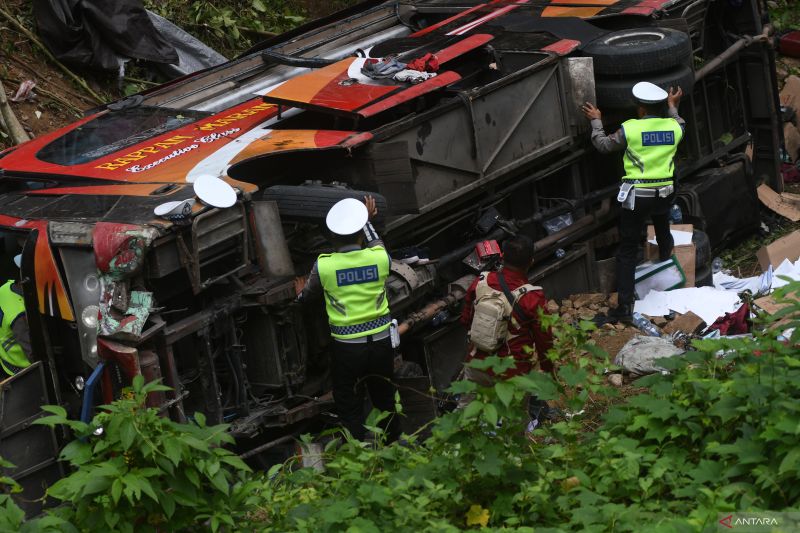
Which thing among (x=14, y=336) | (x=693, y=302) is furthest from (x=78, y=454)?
(x=693, y=302)

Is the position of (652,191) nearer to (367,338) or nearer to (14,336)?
(367,338)

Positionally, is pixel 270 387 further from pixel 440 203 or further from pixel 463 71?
pixel 463 71

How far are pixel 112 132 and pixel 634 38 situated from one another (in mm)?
3911

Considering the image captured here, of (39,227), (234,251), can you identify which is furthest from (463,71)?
(39,227)

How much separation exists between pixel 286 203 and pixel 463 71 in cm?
222

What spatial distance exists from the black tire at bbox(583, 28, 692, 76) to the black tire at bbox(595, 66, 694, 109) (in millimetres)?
62

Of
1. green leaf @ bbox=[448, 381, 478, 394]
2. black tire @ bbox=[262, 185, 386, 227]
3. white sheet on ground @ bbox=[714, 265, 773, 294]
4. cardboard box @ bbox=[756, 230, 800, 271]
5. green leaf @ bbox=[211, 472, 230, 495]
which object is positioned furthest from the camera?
cardboard box @ bbox=[756, 230, 800, 271]

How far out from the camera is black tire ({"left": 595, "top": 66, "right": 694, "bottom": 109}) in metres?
8.04

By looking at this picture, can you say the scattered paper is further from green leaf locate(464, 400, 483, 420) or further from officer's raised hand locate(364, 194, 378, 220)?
green leaf locate(464, 400, 483, 420)

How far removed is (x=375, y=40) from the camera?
9.26 metres

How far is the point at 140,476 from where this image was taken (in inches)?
152

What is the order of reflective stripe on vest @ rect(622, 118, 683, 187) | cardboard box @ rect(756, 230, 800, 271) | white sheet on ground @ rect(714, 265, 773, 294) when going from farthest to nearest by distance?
cardboard box @ rect(756, 230, 800, 271)
white sheet on ground @ rect(714, 265, 773, 294)
reflective stripe on vest @ rect(622, 118, 683, 187)

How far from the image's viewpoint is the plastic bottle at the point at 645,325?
771 cm

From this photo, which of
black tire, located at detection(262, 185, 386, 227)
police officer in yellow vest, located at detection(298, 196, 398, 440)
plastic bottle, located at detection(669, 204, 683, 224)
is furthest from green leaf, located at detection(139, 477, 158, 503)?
plastic bottle, located at detection(669, 204, 683, 224)
